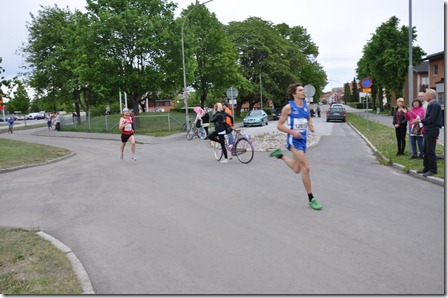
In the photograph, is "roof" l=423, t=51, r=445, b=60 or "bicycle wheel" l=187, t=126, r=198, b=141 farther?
"roof" l=423, t=51, r=445, b=60

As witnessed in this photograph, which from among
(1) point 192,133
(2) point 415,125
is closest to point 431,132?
(2) point 415,125

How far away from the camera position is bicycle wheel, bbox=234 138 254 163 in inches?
465

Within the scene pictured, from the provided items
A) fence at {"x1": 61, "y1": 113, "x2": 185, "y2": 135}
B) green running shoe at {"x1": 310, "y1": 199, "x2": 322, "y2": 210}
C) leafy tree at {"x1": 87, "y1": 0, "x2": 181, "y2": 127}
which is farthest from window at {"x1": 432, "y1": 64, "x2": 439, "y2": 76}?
green running shoe at {"x1": 310, "y1": 199, "x2": 322, "y2": 210}

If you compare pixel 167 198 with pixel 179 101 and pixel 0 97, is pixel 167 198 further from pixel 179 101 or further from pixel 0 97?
pixel 179 101

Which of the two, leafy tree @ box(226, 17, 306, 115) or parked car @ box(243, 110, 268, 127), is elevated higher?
leafy tree @ box(226, 17, 306, 115)

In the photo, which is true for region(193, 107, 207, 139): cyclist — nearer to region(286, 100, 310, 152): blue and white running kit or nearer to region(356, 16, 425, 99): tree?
region(286, 100, 310, 152): blue and white running kit

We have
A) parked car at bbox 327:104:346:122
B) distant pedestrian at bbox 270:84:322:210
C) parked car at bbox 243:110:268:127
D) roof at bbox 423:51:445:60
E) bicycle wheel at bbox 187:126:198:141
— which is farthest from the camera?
roof at bbox 423:51:445:60

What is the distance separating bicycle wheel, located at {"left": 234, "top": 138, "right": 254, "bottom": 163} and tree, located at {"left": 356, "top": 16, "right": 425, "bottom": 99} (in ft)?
133

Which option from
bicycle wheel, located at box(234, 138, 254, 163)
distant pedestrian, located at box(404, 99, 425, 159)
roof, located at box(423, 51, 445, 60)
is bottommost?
bicycle wheel, located at box(234, 138, 254, 163)

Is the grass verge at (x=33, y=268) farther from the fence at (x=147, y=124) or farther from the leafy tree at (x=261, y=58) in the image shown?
the leafy tree at (x=261, y=58)

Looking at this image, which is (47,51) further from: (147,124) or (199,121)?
(199,121)

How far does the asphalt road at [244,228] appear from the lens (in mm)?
3781

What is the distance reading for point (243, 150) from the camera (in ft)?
39.0

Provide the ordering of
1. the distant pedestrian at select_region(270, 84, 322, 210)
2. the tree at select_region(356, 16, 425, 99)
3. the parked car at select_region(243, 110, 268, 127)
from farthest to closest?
the tree at select_region(356, 16, 425, 99), the parked car at select_region(243, 110, 268, 127), the distant pedestrian at select_region(270, 84, 322, 210)
